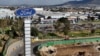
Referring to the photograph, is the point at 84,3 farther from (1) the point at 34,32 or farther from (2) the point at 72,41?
(1) the point at 34,32

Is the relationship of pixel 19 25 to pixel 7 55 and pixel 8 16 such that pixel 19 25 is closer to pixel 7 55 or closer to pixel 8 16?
pixel 8 16

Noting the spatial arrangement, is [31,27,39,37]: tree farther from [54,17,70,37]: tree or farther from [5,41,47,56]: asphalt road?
[54,17,70,37]: tree

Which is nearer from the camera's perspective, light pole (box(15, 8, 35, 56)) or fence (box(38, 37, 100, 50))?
light pole (box(15, 8, 35, 56))

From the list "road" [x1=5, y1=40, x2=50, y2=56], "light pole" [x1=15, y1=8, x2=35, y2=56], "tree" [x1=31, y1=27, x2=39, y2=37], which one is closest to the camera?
"light pole" [x1=15, y1=8, x2=35, y2=56]

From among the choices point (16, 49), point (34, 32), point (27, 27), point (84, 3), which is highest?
point (27, 27)

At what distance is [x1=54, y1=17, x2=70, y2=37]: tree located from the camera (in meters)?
6.48

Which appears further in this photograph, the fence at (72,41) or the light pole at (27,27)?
the fence at (72,41)

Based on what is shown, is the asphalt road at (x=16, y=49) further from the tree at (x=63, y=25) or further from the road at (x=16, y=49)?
the tree at (x=63, y=25)

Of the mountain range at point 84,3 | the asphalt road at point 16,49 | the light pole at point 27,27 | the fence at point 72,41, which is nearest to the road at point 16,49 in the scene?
the asphalt road at point 16,49

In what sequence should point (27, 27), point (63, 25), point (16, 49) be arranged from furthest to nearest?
point (63, 25) < point (16, 49) < point (27, 27)

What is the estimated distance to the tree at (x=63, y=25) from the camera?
648 centimetres

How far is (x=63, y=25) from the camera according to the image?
258 inches

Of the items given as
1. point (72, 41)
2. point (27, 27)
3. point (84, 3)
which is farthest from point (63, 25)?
point (27, 27)

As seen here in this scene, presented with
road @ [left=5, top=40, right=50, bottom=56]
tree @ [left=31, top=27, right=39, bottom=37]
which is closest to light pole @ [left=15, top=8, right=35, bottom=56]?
tree @ [left=31, top=27, right=39, bottom=37]
